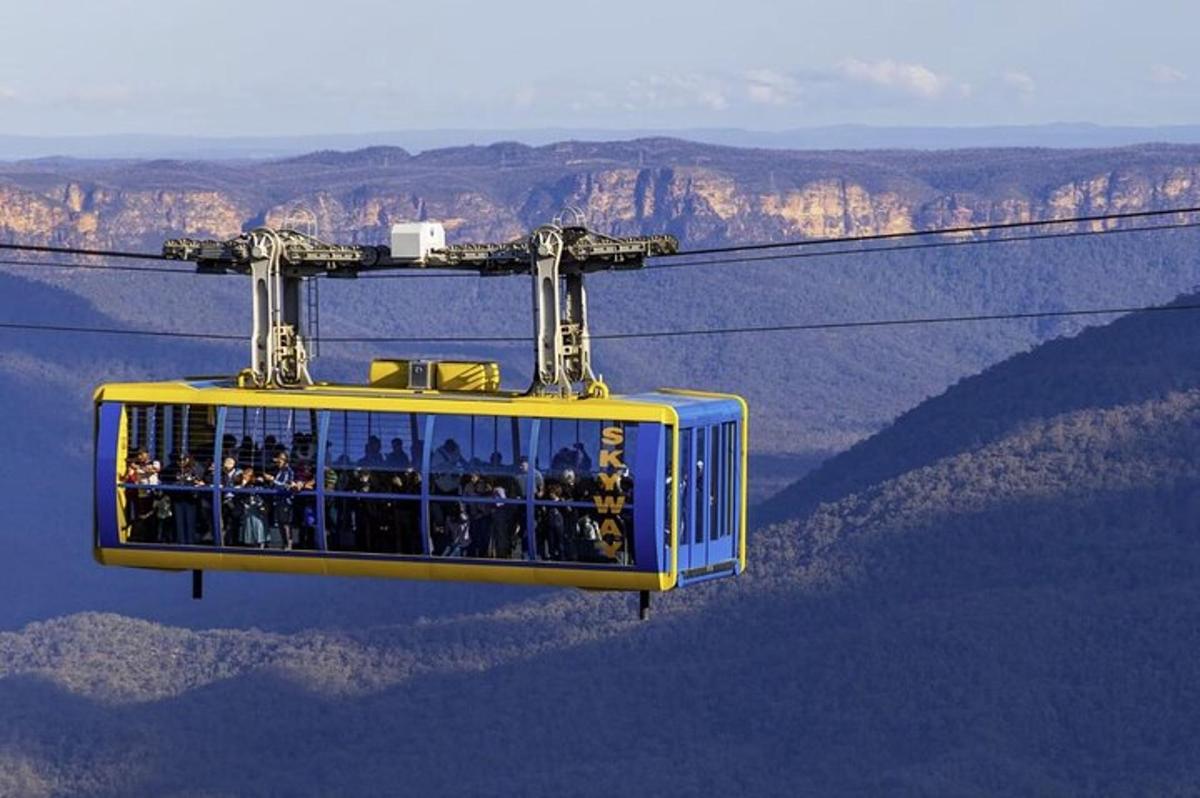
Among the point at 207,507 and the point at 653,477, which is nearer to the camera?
the point at 653,477

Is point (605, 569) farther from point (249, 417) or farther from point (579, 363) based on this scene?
point (249, 417)

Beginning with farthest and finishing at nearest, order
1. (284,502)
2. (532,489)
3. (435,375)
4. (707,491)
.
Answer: (435,375) < (284,502) < (707,491) < (532,489)

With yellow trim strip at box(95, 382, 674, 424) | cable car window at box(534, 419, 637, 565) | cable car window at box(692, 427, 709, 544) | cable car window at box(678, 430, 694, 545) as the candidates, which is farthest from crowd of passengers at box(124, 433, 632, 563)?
cable car window at box(692, 427, 709, 544)

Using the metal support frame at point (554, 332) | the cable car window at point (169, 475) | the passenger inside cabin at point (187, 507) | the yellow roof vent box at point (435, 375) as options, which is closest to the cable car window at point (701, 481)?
the metal support frame at point (554, 332)

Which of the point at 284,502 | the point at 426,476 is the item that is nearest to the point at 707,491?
the point at 426,476

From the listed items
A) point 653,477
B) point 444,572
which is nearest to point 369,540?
point 444,572

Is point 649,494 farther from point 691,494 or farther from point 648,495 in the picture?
point 691,494
